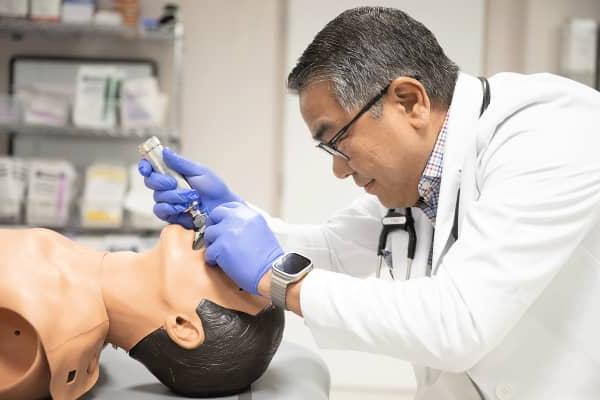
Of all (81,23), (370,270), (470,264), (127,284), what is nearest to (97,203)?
(81,23)

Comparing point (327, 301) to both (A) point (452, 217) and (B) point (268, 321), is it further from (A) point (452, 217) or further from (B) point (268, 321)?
(A) point (452, 217)

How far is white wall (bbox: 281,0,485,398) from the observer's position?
3256 millimetres

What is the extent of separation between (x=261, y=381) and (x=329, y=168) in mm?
1989

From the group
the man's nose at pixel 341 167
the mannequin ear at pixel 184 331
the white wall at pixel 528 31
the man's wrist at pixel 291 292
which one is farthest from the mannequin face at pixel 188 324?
the white wall at pixel 528 31

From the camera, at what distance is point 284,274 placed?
1192 mm

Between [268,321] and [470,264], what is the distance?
44 centimetres

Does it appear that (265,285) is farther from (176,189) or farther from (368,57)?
(368,57)

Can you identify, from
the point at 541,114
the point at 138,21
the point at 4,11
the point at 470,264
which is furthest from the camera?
the point at 138,21

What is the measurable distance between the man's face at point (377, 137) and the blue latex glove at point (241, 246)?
236 mm

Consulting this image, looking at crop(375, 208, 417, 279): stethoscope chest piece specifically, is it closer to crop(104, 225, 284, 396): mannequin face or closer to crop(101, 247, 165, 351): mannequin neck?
crop(104, 225, 284, 396): mannequin face

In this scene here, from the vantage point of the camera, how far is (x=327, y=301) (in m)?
1.16

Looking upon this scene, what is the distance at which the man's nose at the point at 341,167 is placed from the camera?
142 centimetres

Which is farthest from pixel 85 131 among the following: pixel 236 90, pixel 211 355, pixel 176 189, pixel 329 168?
pixel 211 355

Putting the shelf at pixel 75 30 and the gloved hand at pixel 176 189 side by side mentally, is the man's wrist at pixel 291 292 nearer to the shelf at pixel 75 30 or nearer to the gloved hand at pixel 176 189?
Answer: the gloved hand at pixel 176 189
